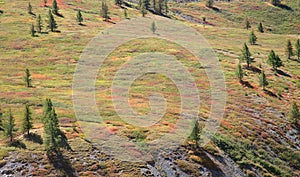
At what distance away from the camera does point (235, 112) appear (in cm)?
7575

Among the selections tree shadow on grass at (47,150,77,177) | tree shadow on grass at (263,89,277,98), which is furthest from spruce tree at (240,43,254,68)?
tree shadow on grass at (47,150,77,177)

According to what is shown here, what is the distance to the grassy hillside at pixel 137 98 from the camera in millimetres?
50156

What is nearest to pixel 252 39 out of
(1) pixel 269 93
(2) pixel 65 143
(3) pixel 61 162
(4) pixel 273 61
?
(4) pixel 273 61

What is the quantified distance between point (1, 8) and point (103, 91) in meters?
117

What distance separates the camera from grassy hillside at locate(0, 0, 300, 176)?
5016 centimetres

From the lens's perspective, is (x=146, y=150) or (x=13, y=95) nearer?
(x=146, y=150)

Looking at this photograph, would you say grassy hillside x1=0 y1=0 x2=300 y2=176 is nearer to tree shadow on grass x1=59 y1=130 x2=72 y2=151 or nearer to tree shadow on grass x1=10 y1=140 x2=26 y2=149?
tree shadow on grass x1=10 y1=140 x2=26 y2=149

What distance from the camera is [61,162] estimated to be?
153 feet

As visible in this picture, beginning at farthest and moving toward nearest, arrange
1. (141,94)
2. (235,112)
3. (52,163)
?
1. (141,94)
2. (235,112)
3. (52,163)

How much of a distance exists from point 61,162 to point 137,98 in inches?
1383

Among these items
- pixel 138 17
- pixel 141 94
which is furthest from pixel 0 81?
pixel 138 17

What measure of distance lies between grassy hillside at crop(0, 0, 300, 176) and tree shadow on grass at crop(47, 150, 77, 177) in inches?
8.5

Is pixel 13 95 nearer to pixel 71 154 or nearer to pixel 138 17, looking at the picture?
pixel 71 154

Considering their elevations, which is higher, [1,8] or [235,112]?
[1,8]
